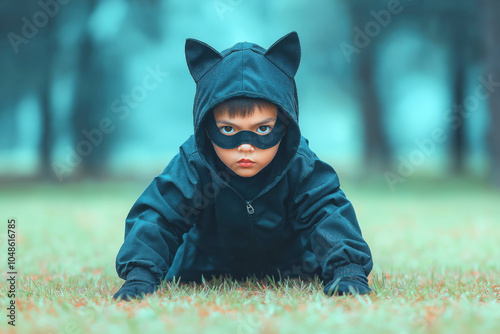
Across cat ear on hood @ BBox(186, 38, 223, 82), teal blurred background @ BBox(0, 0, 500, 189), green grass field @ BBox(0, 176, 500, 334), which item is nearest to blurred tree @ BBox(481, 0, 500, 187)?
teal blurred background @ BBox(0, 0, 500, 189)

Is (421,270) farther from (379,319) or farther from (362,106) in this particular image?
(362,106)

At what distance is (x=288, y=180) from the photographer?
3.02 meters

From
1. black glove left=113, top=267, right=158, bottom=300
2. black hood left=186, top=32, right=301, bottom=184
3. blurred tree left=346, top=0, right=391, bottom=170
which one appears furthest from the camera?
blurred tree left=346, top=0, right=391, bottom=170

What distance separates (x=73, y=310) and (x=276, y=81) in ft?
4.84

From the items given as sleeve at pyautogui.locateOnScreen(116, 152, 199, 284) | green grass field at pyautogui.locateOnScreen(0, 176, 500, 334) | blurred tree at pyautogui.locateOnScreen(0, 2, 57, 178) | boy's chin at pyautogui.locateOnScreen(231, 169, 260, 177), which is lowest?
green grass field at pyautogui.locateOnScreen(0, 176, 500, 334)

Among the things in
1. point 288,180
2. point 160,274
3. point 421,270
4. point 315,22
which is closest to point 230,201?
point 288,180

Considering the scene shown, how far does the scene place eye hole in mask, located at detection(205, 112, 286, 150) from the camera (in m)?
2.79

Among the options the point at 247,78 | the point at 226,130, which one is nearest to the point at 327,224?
the point at 226,130

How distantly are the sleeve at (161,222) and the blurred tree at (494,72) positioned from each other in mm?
9141

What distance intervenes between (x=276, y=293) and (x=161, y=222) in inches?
28.5

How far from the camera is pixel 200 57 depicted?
297 cm

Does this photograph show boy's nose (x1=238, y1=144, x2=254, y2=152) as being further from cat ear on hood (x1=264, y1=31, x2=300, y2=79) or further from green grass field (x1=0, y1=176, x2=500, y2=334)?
green grass field (x1=0, y1=176, x2=500, y2=334)

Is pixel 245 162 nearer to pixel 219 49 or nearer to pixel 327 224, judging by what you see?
pixel 327 224

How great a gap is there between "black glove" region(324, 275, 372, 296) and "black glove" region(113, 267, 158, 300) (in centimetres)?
88
